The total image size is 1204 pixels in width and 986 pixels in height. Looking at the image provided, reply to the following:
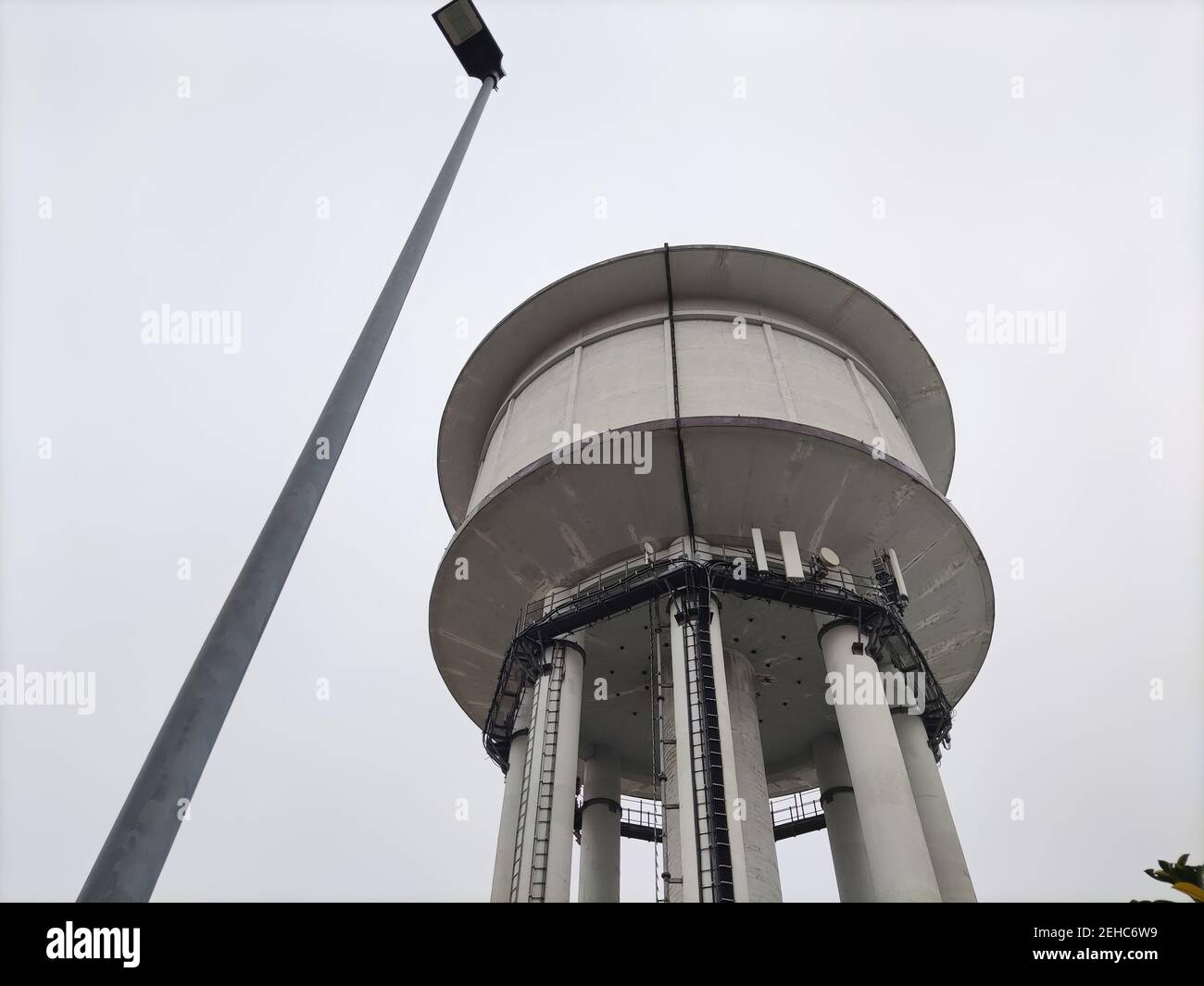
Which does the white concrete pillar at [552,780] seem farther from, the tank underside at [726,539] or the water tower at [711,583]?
the tank underside at [726,539]

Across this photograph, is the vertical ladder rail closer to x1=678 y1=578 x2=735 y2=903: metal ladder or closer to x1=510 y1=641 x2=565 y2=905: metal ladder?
x1=510 y1=641 x2=565 y2=905: metal ladder

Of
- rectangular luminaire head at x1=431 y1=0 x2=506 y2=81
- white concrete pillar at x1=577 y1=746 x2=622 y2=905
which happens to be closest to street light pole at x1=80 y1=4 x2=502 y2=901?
rectangular luminaire head at x1=431 y1=0 x2=506 y2=81

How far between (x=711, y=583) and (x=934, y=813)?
15.6ft

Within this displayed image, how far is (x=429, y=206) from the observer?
8781 millimetres

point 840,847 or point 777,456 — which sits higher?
point 777,456

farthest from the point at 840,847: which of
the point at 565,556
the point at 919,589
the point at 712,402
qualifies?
the point at 712,402

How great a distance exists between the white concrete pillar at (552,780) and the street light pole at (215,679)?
8.14m

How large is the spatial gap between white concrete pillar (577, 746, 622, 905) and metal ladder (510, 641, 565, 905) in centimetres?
326

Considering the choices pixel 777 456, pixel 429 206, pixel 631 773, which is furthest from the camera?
pixel 631 773

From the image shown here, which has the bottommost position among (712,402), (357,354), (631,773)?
(631,773)

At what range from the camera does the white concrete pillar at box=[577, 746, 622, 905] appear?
16.7m

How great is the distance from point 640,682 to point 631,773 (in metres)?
3.52

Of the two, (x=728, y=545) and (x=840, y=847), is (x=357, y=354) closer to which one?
(x=728, y=545)
